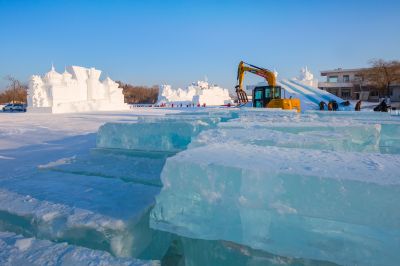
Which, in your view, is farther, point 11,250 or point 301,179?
point 11,250

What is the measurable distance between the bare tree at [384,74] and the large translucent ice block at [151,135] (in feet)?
144

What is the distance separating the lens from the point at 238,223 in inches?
57.2

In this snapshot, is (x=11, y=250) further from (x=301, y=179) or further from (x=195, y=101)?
(x=195, y=101)

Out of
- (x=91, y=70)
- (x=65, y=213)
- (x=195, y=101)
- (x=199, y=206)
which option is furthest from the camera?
(x=195, y=101)

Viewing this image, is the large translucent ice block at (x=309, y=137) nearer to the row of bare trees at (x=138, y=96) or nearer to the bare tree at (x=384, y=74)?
the bare tree at (x=384, y=74)

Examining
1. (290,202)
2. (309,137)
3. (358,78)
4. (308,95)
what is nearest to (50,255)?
(290,202)

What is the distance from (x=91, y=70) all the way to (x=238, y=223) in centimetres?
3174

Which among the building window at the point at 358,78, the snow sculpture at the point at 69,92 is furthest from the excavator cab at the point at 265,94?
the building window at the point at 358,78

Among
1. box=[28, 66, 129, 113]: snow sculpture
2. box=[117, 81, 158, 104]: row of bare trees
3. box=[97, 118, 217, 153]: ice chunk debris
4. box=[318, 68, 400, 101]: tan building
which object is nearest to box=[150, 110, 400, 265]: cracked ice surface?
box=[97, 118, 217, 153]: ice chunk debris

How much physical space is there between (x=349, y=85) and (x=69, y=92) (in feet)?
149

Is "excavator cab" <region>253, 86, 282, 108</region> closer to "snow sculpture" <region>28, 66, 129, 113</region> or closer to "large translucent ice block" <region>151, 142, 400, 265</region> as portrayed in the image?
"large translucent ice block" <region>151, 142, 400, 265</region>

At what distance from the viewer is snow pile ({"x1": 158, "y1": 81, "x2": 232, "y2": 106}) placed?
4416 centimetres

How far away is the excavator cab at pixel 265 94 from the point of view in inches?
484

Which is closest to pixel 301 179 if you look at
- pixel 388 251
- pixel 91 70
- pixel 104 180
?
pixel 388 251
